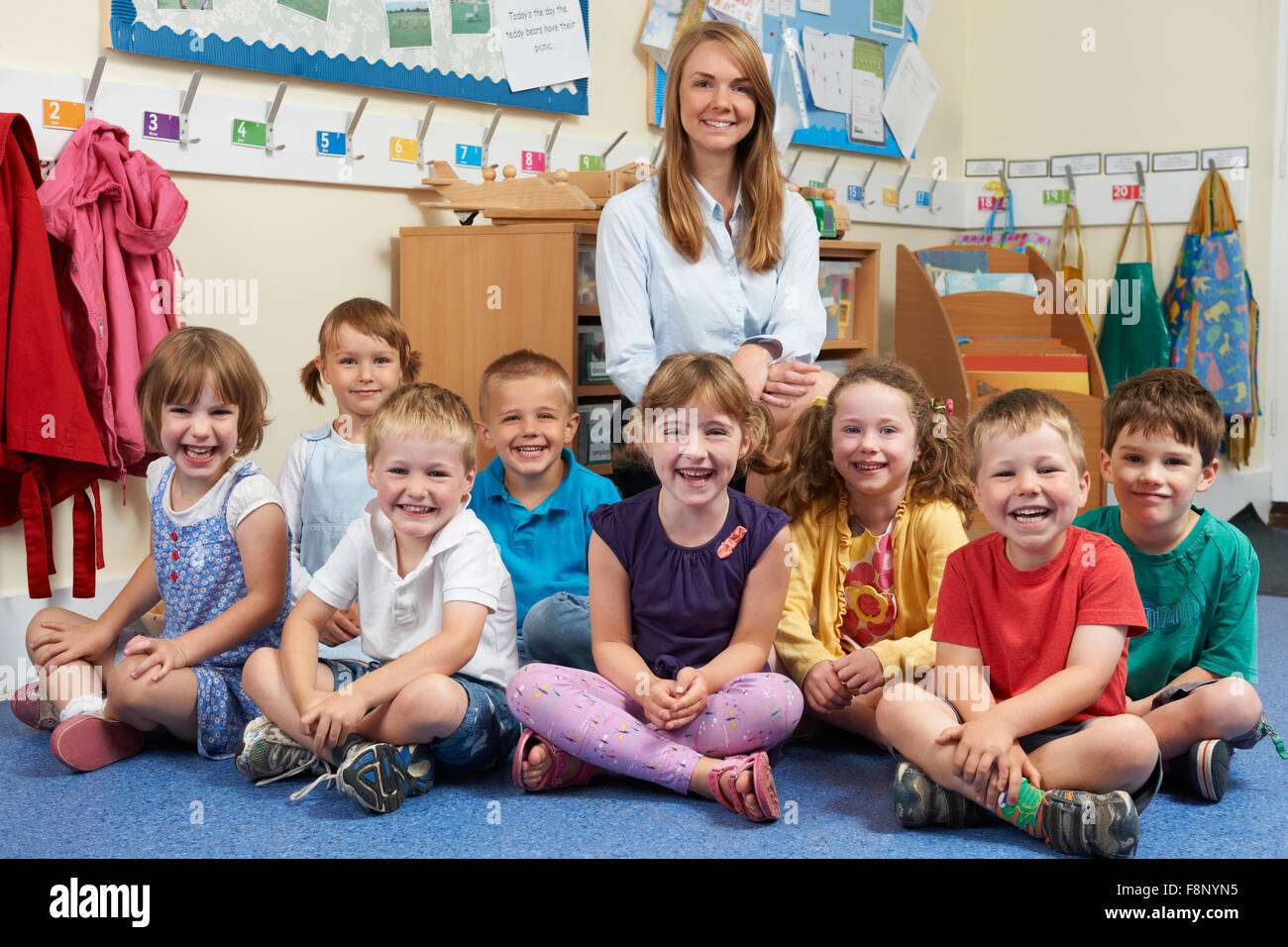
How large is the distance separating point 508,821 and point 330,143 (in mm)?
1534

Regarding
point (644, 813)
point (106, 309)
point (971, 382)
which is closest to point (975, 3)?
point (971, 382)

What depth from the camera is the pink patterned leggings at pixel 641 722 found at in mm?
1532

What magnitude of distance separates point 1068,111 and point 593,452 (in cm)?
235

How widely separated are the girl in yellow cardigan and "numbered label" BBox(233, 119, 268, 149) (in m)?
1.20

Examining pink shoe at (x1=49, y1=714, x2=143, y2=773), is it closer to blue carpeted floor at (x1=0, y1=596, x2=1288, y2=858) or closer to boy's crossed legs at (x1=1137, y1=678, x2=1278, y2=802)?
blue carpeted floor at (x1=0, y1=596, x2=1288, y2=858)

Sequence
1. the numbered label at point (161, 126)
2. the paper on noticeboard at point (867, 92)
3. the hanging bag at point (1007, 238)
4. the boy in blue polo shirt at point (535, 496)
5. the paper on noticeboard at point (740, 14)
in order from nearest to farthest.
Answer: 1. the boy in blue polo shirt at point (535, 496)
2. the numbered label at point (161, 126)
3. the paper on noticeboard at point (740, 14)
4. the paper on noticeboard at point (867, 92)
5. the hanging bag at point (1007, 238)

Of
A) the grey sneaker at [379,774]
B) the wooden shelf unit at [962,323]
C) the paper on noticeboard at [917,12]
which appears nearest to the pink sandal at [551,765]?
the grey sneaker at [379,774]

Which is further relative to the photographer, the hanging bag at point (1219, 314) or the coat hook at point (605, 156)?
the hanging bag at point (1219, 314)

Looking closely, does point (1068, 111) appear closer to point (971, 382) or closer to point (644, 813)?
point (971, 382)

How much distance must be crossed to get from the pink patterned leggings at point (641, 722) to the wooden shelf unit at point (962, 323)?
186 cm

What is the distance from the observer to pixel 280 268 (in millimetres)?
2396

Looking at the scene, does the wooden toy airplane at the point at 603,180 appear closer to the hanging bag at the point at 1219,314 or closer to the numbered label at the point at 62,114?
the numbered label at the point at 62,114

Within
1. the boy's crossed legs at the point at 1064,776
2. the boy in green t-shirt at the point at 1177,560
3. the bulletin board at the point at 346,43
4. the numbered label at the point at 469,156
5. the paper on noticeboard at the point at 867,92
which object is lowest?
the boy's crossed legs at the point at 1064,776

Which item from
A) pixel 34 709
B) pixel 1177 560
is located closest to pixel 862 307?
pixel 1177 560
